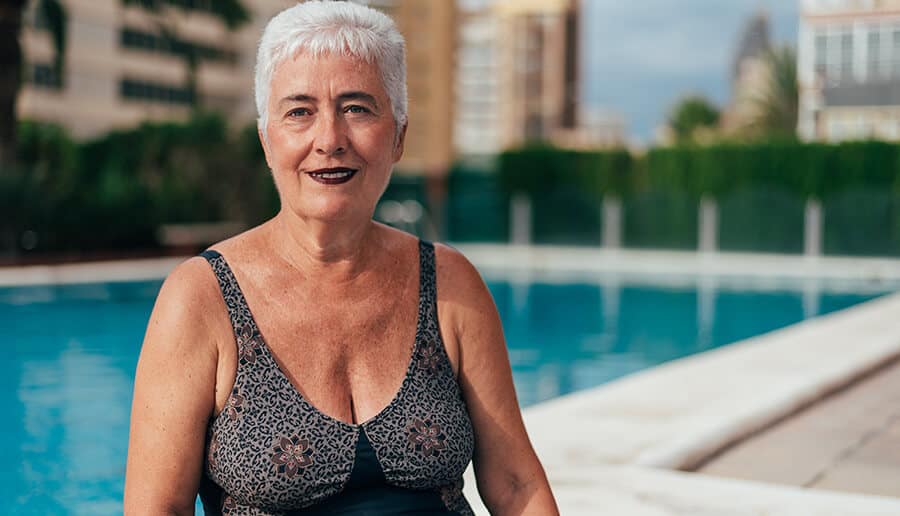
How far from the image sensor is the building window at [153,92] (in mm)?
54594

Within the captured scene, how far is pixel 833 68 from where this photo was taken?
47.6 metres

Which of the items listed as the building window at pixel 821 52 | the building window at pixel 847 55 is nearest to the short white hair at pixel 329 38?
the building window at pixel 847 55

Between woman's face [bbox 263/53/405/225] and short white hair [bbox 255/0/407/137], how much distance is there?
0.04 ft

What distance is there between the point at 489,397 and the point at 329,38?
2.09 ft

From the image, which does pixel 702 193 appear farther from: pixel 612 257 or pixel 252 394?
pixel 252 394

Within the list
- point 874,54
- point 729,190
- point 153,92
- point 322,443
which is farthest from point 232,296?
point 153,92

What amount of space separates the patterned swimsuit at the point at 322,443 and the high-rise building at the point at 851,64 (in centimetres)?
4367

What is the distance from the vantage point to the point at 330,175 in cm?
177

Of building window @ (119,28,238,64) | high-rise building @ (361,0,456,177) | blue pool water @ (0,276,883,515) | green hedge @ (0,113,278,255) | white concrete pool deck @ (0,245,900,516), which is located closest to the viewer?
white concrete pool deck @ (0,245,900,516)

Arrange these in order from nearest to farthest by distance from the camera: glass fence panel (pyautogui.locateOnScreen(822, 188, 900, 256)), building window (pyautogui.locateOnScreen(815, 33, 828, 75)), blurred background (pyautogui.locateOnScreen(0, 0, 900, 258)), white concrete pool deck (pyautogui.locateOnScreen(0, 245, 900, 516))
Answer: white concrete pool deck (pyautogui.locateOnScreen(0, 245, 900, 516)), blurred background (pyautogui.locateOnScreen(0, 0, 900, 258)), glass fence panel (pyautogui.locateOnScreen(822, 188, 900, 256)), building window (pyautogui.locateOnScreen(815, 33, 828, 75))

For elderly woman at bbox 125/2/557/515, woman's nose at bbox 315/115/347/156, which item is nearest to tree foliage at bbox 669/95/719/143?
elderly woman at bbox 125/2/557/515

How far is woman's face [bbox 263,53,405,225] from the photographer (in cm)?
174

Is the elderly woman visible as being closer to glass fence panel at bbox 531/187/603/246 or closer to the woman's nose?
the woman's nose

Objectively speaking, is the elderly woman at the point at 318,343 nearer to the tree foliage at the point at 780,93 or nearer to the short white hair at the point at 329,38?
the short white hair at the point at 329,38
